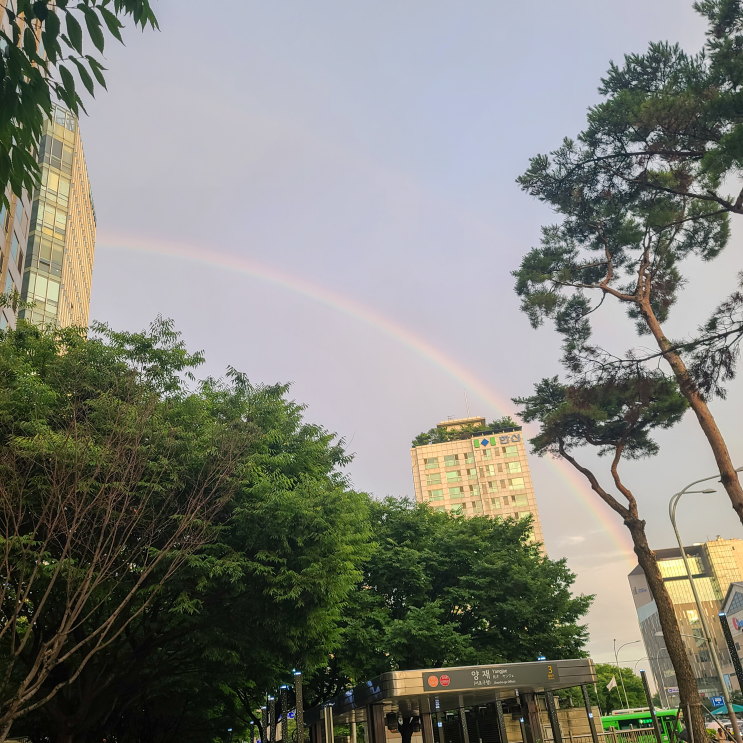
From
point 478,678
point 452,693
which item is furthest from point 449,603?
point 478,678

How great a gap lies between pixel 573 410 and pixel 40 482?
1701 centimetres

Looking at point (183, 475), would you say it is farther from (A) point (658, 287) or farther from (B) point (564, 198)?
(A) point (658, 287)

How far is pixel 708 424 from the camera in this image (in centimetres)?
1923

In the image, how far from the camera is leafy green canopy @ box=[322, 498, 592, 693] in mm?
25234

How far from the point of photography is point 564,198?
19625 millimetres

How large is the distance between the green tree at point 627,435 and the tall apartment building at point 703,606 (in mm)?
105046

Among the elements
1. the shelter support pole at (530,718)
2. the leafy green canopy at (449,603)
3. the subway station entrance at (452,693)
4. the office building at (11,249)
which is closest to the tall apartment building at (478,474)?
the leafy green canopy at (449,603)

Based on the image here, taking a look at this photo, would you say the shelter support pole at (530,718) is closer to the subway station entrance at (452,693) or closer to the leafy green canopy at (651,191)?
the subway station entrance at (452,693)

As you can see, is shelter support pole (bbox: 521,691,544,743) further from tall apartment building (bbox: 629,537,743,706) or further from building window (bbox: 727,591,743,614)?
tall apartment building (bbox: 629,537,743,706)

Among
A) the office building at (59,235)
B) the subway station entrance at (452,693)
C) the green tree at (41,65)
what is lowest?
the subway station entrance at (452,693)

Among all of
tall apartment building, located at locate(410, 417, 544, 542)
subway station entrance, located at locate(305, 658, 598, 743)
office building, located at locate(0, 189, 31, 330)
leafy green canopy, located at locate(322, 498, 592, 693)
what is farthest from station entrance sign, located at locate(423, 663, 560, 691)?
tall apartment building, located at locate(410, 417, 544, 542)

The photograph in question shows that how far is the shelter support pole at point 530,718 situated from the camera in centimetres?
2139

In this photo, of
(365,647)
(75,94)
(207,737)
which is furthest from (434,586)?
(75,94)

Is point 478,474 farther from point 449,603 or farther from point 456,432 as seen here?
point 449,603
